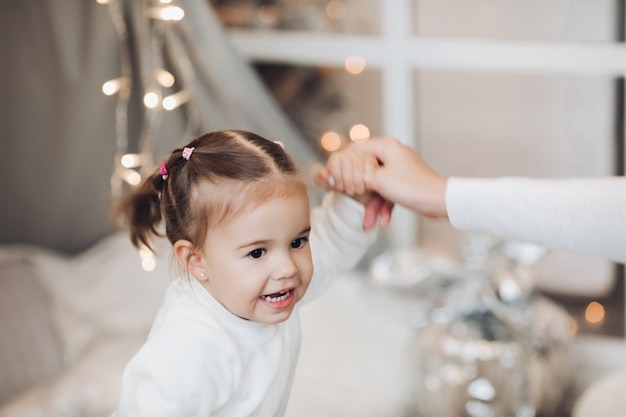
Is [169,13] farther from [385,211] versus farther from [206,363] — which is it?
[206,363]

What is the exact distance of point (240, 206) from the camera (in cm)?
94

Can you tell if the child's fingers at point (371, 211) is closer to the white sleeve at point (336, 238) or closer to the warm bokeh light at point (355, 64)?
the white sleeve at point (336, 238)

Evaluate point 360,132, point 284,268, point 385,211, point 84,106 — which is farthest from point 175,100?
point 284,268

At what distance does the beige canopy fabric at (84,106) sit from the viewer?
1.98 m

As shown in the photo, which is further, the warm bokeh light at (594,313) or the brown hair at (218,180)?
the warm bokeh light at (594,313)

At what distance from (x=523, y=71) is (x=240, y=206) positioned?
1.23 metres

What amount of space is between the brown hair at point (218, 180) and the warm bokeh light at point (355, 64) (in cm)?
112

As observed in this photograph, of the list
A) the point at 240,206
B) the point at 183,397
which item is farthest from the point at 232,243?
the point at 183,397

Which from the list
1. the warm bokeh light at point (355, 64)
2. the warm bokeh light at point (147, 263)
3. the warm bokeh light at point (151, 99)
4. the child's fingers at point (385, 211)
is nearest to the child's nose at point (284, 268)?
the child's fingers at point (385, 211)

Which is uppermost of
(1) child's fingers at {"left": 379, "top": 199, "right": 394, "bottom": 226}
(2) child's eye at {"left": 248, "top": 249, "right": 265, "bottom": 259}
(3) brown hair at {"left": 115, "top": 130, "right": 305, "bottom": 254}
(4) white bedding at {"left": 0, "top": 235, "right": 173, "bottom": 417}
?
(3) brown hair at {"left": 115, "top": 130, "right": 305, "bottom": 254}

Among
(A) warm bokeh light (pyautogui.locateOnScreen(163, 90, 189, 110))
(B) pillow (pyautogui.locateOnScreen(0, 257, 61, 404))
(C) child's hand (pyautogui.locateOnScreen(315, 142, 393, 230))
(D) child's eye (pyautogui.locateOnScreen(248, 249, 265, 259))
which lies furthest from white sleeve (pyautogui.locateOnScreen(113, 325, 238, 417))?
(A) warm bokeh light (pyautogui.locateOnScreen(163, 90, 189, 110))

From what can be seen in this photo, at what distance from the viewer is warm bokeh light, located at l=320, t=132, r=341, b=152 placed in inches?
86.6

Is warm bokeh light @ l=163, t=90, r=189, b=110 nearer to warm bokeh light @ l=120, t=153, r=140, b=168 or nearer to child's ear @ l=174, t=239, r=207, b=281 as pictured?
warm bokeh light @ l=120, t=153, r=140, b=168

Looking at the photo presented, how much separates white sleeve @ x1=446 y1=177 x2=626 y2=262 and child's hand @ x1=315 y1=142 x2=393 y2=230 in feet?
0.41
